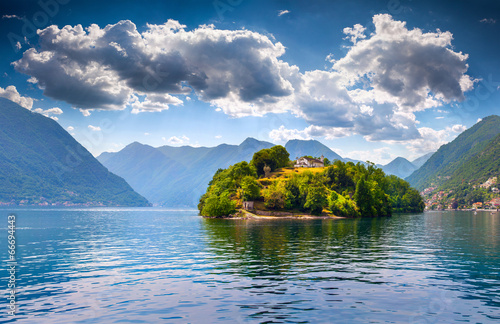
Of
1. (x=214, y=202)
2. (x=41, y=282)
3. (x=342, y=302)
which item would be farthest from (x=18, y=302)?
(x=214, y=202)

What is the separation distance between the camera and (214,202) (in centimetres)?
16438

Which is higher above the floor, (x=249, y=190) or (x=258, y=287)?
(x=249, y=190)

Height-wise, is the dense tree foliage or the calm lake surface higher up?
the dense tree foliage

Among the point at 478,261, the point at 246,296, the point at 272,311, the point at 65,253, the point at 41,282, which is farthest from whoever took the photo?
the point at 65,253

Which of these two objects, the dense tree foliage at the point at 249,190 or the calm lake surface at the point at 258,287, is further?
the dense tree foliage at the point at 249,190

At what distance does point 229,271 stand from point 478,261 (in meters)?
29.6

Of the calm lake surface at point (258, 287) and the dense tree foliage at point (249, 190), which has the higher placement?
the dense tree foliage at point (249, 190)

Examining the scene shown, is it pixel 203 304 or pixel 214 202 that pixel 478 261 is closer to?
pixel 203 304

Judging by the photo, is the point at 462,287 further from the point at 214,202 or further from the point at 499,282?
the point at 214,202

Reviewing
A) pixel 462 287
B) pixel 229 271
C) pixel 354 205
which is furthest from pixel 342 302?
pixel 354 205

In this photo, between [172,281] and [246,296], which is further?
[172,281]

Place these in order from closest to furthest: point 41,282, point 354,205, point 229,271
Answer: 1. point 41,282
2. point 229,271
3. point 354,205

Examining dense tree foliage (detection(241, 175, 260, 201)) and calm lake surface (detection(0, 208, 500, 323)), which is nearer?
calm lake surface (detection(0, 208, 500, 323))

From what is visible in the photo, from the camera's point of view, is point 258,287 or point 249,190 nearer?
point 258,287
